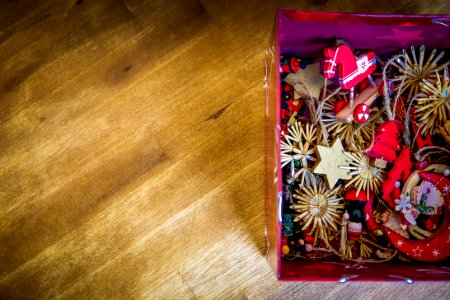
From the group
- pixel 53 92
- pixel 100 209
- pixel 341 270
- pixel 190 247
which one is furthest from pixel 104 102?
pixel 341 270

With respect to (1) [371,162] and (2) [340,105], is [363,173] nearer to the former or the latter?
(1) [371,162]

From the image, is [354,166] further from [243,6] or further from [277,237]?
[243,6]

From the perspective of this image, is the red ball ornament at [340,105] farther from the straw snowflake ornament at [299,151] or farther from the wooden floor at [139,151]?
the wooden floor at [139,151]

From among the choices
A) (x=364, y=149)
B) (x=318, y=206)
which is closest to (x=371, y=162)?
(x=364, y=149)

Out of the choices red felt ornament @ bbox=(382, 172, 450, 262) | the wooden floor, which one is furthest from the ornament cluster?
the wooden floor

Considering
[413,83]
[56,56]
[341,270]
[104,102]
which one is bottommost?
[341,270]

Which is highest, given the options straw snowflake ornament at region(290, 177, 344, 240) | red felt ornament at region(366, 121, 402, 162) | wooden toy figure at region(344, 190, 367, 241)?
red felt ornament at region(366, 121, 402, 162)

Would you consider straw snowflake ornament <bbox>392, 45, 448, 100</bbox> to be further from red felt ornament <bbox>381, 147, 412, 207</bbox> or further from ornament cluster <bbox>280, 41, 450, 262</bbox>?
red felt ornament <bbox>381, 147, 412, 207</bbox>
